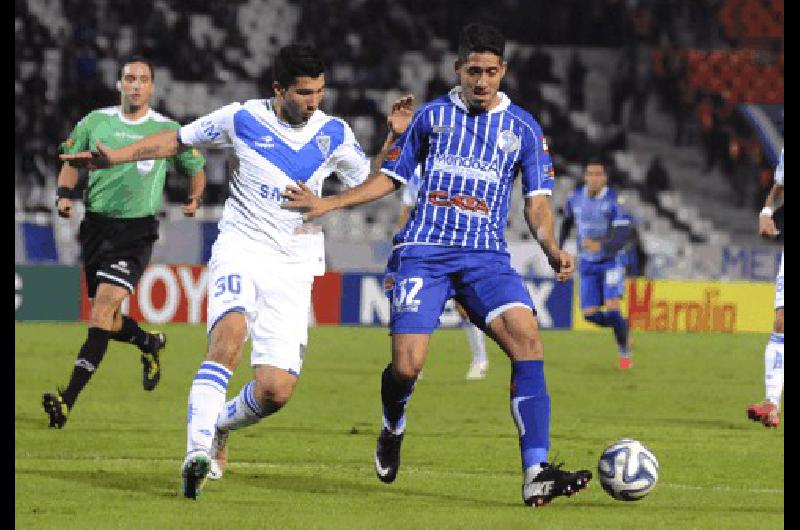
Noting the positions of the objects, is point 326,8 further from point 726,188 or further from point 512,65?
point 726,188

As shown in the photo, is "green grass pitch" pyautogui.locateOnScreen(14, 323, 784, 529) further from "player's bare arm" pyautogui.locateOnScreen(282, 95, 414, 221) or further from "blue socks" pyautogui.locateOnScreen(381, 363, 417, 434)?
"player's bare arm" pyautogui.locateOnScreen(282, 95, 414, 221)

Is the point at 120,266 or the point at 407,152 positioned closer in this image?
the point at 407,152

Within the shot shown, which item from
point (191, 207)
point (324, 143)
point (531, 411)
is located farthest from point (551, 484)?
point (191, 207)

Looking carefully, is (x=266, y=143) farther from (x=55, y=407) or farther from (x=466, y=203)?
(x=55, y=407)

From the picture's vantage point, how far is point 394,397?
856 centimetres

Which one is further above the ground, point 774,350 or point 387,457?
point 774,350

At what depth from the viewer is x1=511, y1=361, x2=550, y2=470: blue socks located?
7797mm

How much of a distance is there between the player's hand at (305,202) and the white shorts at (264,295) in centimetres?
42

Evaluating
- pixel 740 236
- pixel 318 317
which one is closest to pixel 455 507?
pixel 318 317

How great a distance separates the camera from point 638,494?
791cm

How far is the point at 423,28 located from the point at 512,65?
6.82 feet

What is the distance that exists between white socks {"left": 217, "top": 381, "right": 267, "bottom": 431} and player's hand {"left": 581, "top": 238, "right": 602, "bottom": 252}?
10176mm

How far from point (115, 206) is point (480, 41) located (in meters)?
4.43

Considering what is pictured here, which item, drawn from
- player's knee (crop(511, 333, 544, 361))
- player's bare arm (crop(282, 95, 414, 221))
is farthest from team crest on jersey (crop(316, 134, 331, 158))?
player's knee (crop(511, 333, 544, 361))
